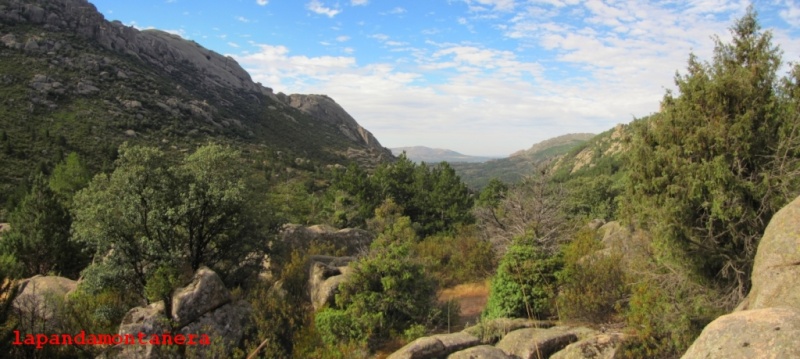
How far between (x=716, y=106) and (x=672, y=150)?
144cm

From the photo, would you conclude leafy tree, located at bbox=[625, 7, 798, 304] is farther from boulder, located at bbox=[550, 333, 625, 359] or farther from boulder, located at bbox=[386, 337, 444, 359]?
boulder, located at bbox=[386, 337, 444, 359]

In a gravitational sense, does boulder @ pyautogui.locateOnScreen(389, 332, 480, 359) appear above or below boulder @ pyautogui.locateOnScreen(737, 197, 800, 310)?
below

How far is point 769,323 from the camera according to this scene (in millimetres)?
5043

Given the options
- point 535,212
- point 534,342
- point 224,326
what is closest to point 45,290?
point 224,326

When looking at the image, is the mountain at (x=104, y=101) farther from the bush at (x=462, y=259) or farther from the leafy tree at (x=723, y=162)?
the leafy tree at (x=723, y=162)

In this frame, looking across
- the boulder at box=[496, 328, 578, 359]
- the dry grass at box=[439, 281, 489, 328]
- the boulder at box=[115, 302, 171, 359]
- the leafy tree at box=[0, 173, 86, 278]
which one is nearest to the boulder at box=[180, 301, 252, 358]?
the boulder at box=[115, 302, 171, 359]

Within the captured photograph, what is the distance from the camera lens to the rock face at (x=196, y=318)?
31.9 feet

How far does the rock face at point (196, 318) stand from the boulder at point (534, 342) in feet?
22.6

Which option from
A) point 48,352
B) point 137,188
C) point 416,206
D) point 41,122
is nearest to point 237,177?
point 137,188

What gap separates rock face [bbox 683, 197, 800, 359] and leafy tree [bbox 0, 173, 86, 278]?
70.1 feet

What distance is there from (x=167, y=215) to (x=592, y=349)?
12.0 meters

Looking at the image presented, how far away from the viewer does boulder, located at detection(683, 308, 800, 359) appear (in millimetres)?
4734

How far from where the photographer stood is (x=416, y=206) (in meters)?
34.2

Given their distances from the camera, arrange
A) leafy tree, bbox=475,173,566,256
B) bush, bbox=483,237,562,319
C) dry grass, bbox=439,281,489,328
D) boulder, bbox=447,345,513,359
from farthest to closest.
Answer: leafy tree, bbox=475,173,566,256 → dry grass, bbox=439,281,489,328 → bush, bbox=483,237,562,319 → boulder, bbox=447,345,513,359
